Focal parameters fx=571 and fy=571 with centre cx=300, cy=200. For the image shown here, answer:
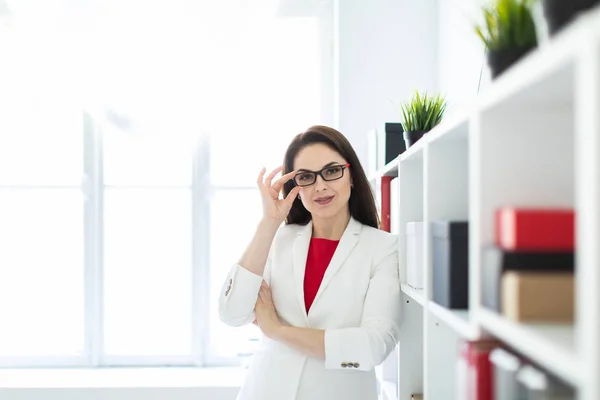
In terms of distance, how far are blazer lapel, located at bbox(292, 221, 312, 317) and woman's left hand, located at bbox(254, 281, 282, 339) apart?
99 mm

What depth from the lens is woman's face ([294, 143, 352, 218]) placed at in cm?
195

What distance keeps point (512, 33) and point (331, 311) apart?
115 cm

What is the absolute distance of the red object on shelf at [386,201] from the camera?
2363 mm

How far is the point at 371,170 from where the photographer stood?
2.87m

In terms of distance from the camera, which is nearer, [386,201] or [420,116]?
[420,116]

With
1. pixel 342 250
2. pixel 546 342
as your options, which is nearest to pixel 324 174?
pixel 342 250

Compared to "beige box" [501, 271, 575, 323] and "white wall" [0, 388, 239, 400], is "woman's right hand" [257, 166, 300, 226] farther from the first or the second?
"white wall" [0, 388, 239, 400]

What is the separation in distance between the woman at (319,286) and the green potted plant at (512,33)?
98 cm

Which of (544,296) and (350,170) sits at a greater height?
(350,170)

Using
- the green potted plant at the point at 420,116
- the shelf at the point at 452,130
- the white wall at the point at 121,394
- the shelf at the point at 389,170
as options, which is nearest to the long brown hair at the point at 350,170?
the shelf at the point at 389,170

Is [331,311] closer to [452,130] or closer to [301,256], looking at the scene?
[301,256]

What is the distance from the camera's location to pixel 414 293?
168 centimetres

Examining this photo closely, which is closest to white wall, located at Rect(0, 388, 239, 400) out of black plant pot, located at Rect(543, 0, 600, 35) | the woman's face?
the woman's face

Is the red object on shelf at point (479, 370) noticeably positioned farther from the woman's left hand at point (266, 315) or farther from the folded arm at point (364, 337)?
the woman's left hand at point (266, 315)
